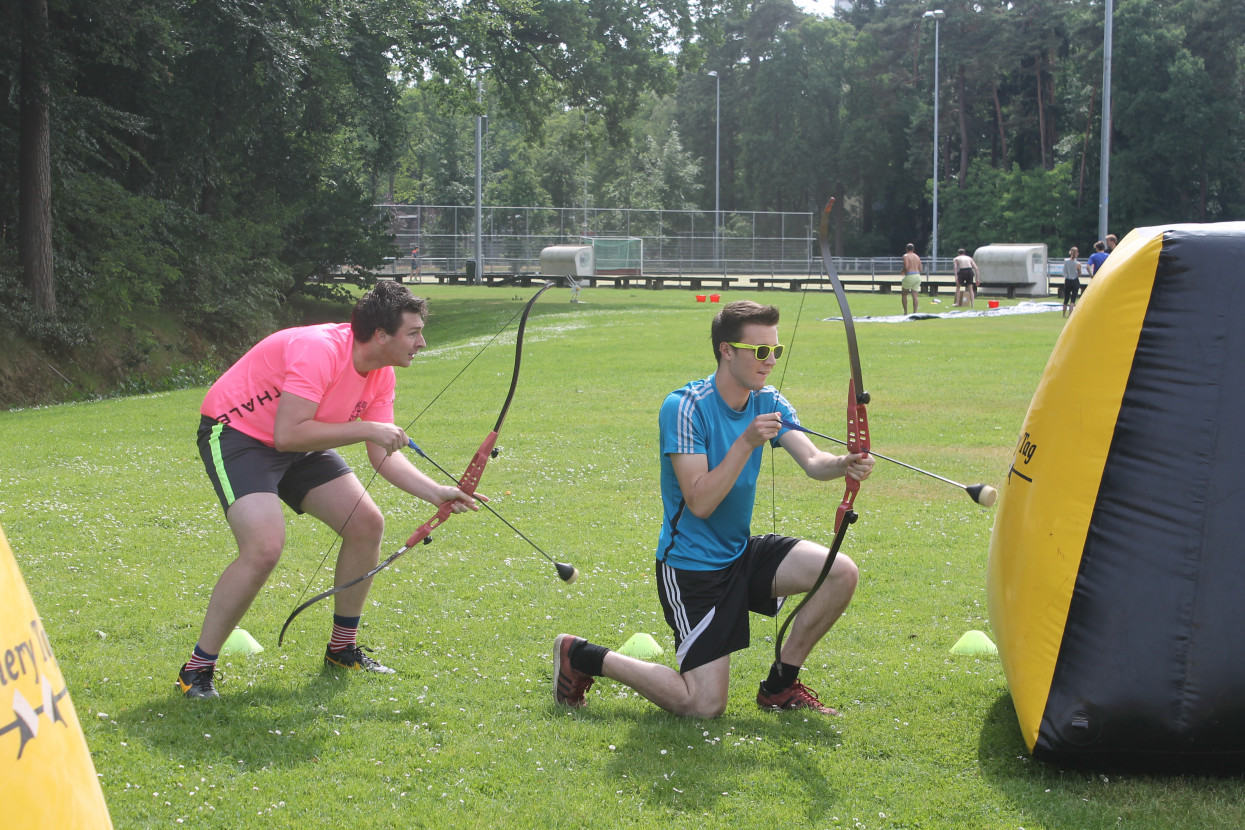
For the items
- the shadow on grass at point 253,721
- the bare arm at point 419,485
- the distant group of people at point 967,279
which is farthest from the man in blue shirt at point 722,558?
the distant group of people at point 967,279

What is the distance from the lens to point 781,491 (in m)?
9.59

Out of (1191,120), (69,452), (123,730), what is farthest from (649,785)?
(1191,120)

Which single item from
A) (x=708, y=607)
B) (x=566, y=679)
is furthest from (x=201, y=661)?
(x=708, y=607)

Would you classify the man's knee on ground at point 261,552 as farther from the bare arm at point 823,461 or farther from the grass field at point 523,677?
the bare arm at point 823,461

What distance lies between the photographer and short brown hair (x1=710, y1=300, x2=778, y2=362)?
4.44 m

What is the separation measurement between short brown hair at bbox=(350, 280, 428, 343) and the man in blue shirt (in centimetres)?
116

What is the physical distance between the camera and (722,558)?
15.3 ft

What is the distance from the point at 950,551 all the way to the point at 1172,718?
3.72 metres

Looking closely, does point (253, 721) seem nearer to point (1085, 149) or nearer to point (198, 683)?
point (198, 683)

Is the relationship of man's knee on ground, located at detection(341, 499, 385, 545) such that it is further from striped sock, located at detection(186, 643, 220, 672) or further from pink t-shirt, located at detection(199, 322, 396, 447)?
striped sock, located at detection(186, 643, 220, 672)

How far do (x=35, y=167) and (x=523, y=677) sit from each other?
17.5 meters

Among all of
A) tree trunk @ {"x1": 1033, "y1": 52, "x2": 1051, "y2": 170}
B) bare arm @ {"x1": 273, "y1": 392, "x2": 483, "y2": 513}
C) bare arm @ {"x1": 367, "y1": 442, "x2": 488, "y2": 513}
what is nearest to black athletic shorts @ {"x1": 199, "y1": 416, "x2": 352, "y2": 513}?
bare arm @ {"x1": 273, "y1": 392, "x2": 483, "y2": 513}

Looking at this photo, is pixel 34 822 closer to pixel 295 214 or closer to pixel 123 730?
pixel 123 730

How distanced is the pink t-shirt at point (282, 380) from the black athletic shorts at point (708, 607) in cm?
158
